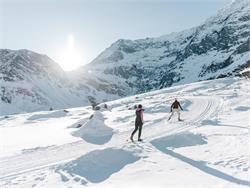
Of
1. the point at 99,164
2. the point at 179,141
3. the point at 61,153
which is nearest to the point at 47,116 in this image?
the point at 61,153

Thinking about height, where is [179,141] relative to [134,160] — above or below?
above

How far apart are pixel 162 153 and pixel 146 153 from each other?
74 centimetres

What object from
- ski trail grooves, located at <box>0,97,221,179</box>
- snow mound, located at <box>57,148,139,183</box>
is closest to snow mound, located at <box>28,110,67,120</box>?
ski trail grooves, located at <box>0,97,221,179</box>

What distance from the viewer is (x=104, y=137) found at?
79.1ft

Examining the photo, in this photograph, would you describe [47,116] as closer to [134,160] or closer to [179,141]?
[179,141]

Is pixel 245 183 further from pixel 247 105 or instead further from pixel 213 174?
pixel 247 105

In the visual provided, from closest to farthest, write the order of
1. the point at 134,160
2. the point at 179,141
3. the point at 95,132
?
the point at 134,160, the point at 179,141, the point at 95,132

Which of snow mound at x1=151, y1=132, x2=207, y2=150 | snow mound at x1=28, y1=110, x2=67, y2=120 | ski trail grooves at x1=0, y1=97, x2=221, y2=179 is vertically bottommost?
snow mound at x1=28, y1=110, x2=67, y2=120

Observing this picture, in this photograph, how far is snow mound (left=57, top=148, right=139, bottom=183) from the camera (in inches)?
593

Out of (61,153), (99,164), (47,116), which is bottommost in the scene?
(47,116)

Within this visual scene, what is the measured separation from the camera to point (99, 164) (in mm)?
16359

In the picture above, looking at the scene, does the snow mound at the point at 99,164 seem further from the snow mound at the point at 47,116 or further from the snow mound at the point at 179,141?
the snow mound at the point at 47,116

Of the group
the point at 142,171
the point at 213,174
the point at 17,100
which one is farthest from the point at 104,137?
the point at 17,100

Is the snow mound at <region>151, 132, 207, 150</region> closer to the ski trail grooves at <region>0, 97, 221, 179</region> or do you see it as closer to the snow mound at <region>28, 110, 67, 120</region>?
the ski trail grooves at <region>0, 97, 221, 179</region>
